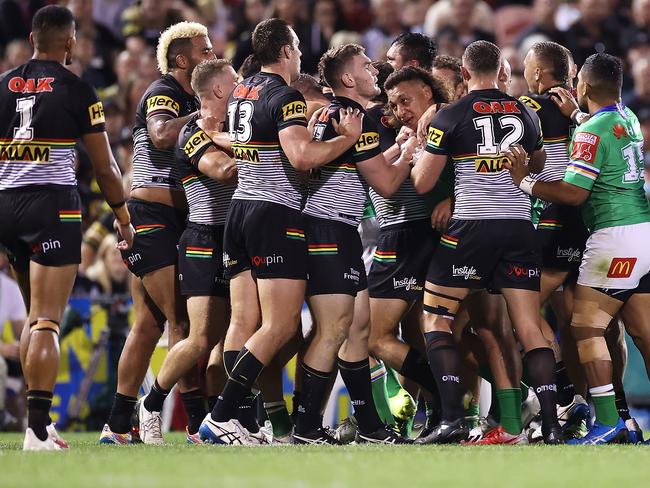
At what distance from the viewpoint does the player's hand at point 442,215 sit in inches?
353

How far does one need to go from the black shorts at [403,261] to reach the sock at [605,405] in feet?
5.05

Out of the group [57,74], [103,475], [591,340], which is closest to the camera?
[103,475]

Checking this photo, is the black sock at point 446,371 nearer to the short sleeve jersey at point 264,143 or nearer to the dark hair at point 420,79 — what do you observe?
the short sleeve jersey at point 264,143

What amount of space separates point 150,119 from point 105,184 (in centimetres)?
123

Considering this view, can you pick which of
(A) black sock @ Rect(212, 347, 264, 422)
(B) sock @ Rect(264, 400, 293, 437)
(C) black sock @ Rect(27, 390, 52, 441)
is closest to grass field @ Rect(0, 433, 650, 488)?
(C) black sock @ Rect(27, 390, 52, 441)

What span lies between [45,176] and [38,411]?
1.57m

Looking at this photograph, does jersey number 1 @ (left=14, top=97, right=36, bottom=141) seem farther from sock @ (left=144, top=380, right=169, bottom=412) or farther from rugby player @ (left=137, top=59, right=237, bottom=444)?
sock @ (left=144, top=380, right=169, bottom=412)

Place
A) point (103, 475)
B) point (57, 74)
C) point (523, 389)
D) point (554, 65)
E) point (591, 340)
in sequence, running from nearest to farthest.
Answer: point (103, 475)
point (57, 74)
point (591, 340)
point (554, 65)
point (523, 389)

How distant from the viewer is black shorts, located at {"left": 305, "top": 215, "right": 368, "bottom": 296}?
27.9ft

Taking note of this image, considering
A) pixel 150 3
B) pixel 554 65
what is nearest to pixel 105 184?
pixel 554 65

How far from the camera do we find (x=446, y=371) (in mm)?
8602

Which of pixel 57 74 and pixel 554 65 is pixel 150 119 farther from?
pixel 554 65

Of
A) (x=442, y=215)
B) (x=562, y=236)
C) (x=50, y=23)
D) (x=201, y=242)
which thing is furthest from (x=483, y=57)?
(x=50, y=23)

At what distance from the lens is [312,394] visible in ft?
28.2
